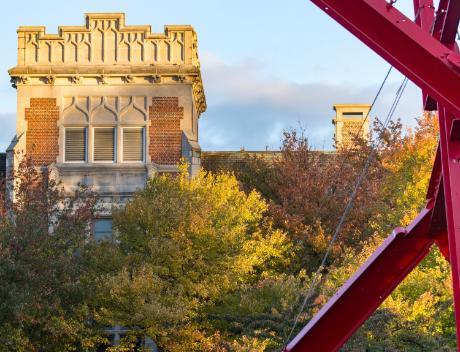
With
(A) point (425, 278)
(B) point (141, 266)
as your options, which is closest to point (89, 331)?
(B) point (141, 266)

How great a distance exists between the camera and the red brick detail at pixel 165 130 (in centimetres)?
4875

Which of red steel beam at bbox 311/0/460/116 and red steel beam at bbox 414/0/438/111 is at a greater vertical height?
red steel beam at bbox 414/0/438/111

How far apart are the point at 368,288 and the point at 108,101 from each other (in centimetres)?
3821

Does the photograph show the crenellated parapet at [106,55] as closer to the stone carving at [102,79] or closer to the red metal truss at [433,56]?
the stone carving at [102,79]

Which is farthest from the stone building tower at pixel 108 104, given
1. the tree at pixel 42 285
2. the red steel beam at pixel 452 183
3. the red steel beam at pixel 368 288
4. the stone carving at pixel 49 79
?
the red steel beam at pixel 452 183

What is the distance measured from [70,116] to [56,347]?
1877 cm

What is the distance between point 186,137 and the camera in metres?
48.7

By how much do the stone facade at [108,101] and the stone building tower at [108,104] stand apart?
40 mm

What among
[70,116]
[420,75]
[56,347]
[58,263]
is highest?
[70,116]

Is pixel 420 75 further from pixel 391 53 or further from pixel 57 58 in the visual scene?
pixel 57 58

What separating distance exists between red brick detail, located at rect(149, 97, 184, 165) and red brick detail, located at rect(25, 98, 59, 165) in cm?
392

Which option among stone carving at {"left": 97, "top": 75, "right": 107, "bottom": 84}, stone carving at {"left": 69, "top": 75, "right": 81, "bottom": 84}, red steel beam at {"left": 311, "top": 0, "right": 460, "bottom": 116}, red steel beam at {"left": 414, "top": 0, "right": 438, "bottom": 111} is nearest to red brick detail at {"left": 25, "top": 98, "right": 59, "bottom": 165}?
stone carving at {"left": 69, "top": 75, "right": 81, "bottom": 84}

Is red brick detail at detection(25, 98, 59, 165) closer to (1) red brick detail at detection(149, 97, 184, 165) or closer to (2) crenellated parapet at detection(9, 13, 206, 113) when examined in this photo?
(2) crenellated parapet at detection(9, 13, 206, 113)

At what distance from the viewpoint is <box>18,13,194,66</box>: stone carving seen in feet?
162
